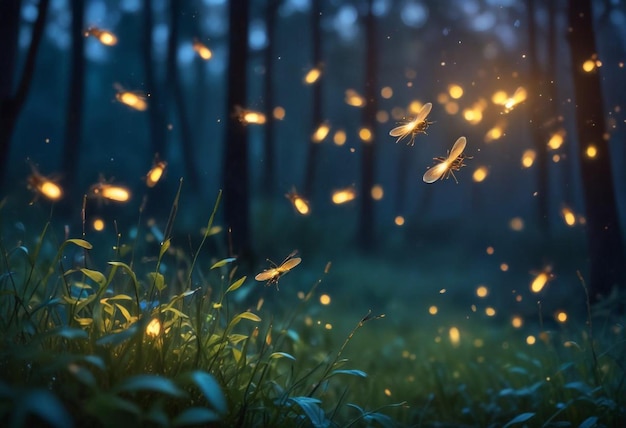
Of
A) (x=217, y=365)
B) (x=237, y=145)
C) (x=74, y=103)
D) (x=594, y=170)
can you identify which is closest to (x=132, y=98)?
(x=217, y=365)

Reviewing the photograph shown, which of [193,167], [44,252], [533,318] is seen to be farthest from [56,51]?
[533,318]

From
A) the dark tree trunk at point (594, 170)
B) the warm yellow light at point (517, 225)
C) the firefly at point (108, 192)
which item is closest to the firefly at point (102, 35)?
the firefly at point (108, 192)

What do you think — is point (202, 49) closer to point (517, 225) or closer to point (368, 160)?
point (368, 160)

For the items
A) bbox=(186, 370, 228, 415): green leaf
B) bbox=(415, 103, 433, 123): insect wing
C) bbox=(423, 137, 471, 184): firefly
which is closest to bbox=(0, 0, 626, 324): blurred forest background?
bbox=(415, 103, 433, 123): insect wing

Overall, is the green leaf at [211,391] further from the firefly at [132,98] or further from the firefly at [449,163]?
the firefly at [132,98]

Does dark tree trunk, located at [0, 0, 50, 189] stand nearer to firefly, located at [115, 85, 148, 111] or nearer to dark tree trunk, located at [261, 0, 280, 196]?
firefly, located at [115, 85, 148, 111]

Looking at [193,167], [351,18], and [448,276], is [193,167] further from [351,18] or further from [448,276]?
[448,276]
